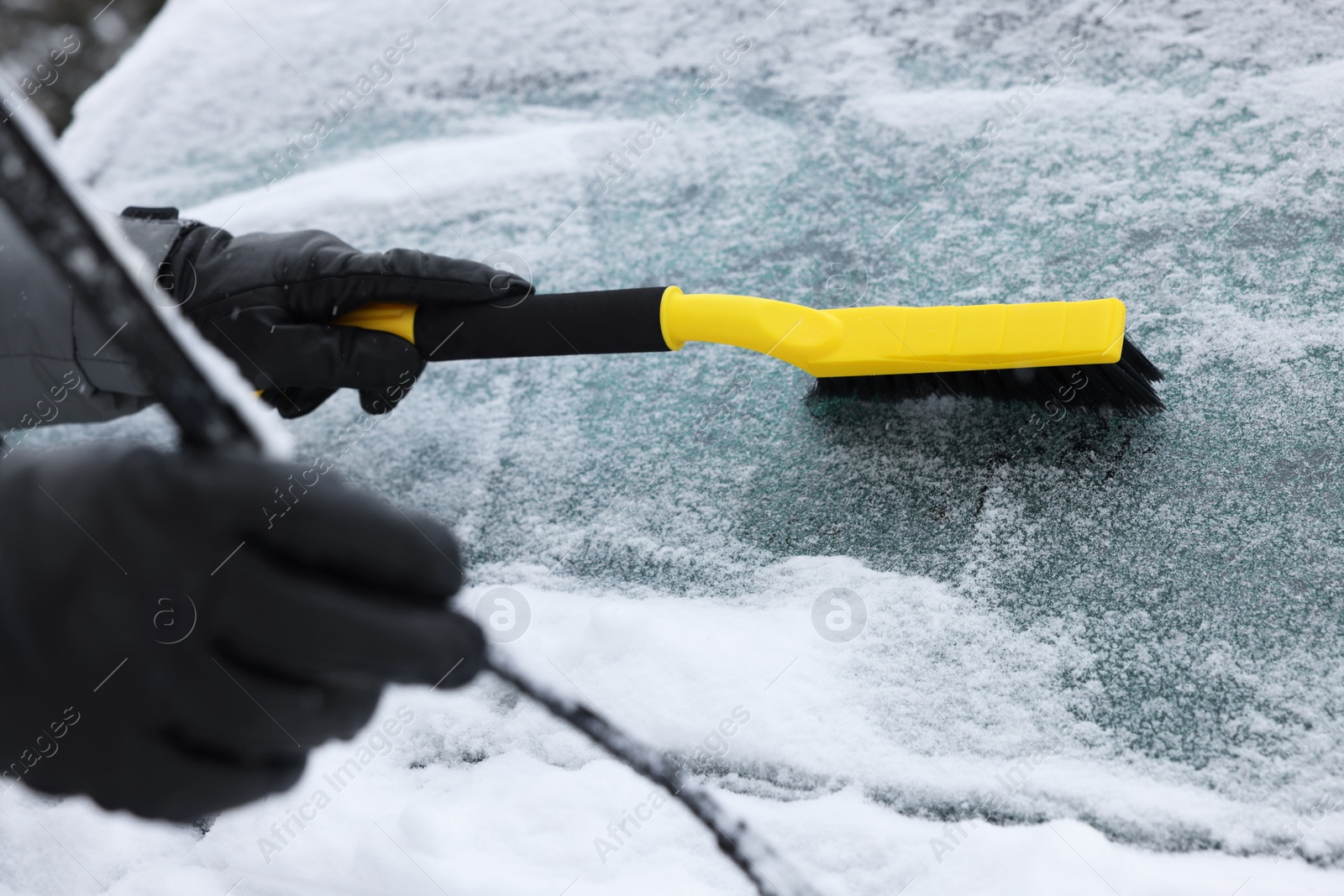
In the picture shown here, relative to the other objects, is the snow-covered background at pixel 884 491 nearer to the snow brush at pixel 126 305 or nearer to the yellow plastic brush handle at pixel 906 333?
the yellow plastic brush handle at pixel 906 333

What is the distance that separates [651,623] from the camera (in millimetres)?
1047

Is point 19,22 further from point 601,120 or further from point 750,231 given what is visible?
point 750,231

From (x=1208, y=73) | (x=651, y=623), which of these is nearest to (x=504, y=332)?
(x=651, y=623)

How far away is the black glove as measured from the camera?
1133mm

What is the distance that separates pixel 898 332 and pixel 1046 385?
0.19 meters

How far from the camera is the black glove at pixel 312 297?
113cm

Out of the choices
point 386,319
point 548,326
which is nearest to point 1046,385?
point 548,326

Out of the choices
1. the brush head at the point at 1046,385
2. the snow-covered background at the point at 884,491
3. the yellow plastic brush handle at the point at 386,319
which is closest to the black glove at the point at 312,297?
the yellow plastic brush handle at the point at 386,319

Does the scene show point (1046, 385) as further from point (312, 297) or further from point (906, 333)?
point (312, 297)

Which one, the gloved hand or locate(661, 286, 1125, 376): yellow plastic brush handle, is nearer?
the gloved hand

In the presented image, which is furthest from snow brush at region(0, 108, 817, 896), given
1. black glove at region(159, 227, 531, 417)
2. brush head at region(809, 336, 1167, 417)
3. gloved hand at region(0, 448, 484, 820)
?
brush head at region(809, 336, 1167, 417)

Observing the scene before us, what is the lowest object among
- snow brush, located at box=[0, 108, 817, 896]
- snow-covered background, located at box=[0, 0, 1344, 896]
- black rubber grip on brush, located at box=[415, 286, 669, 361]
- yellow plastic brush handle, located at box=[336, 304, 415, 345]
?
snow-covered background, located at box=[0, 0, 1344, 896]

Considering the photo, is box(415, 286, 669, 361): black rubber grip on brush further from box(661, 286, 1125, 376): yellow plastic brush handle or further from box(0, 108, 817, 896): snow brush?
box(0, 108, 817, 896): snow brush

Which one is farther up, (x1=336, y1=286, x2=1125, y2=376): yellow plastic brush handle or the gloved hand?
the gloved hand
